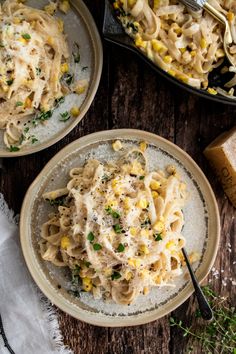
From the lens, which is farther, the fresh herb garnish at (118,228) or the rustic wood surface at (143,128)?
the rustic wood surface at (143,128)

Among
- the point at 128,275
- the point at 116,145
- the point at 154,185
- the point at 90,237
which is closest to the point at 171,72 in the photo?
the point at 116,145

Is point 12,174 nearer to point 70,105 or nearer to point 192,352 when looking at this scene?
point 70,105

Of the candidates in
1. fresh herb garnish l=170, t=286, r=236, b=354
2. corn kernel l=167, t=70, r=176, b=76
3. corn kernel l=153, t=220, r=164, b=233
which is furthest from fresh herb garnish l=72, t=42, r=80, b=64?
fresh herb garnish l=170, t=286, r=236, b=354

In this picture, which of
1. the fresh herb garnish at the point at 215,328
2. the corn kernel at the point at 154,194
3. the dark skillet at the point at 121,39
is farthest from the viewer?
the fresh herb garnish at the point at 215,328

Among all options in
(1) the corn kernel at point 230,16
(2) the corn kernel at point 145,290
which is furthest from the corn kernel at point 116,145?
(1) the corn kernel at point 230,16

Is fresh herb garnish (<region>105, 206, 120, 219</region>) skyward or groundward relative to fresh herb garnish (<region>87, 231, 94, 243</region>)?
skyward

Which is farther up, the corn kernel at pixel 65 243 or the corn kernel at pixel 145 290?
the corn kernel at pixel 65 243

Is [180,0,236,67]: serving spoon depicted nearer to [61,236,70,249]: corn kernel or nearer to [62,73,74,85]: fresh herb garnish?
[62,73,74,85]: fresh herb garnish

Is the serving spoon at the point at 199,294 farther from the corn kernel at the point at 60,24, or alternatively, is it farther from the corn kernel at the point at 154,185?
the corn kernel at the point at 60,24
